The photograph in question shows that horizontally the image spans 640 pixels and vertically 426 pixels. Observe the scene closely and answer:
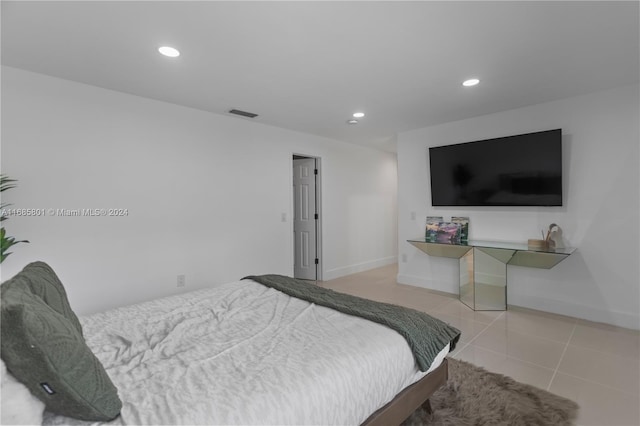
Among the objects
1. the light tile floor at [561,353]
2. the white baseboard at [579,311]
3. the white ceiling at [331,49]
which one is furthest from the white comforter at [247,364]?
the white baseboard at [579,311]

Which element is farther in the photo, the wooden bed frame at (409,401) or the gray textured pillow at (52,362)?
the wooden bed frame at (409,401)

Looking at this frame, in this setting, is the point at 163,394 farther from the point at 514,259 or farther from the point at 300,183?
the point at 300,183

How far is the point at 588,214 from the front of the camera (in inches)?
134

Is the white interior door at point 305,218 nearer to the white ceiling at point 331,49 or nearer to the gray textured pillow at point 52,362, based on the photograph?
the white ceiling at point 331,49

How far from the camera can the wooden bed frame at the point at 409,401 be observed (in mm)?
1448

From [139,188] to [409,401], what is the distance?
319 cm

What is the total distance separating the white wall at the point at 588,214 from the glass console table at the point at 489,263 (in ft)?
0.78

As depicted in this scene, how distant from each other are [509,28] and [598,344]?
2812mm

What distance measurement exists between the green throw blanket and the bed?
0.05 feet

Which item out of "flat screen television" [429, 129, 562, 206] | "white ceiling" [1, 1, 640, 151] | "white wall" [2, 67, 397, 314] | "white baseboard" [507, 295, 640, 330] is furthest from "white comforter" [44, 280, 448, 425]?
"flat screen television" [429, 129, 562, 206]

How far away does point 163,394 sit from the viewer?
1160mm

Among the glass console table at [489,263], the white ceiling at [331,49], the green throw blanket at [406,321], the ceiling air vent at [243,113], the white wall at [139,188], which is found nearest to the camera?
the green throw blanket at [406,321]

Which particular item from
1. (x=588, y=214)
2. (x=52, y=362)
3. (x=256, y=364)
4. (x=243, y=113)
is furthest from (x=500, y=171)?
(x=52, y=362)

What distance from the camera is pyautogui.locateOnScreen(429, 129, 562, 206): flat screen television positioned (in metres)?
3.57
